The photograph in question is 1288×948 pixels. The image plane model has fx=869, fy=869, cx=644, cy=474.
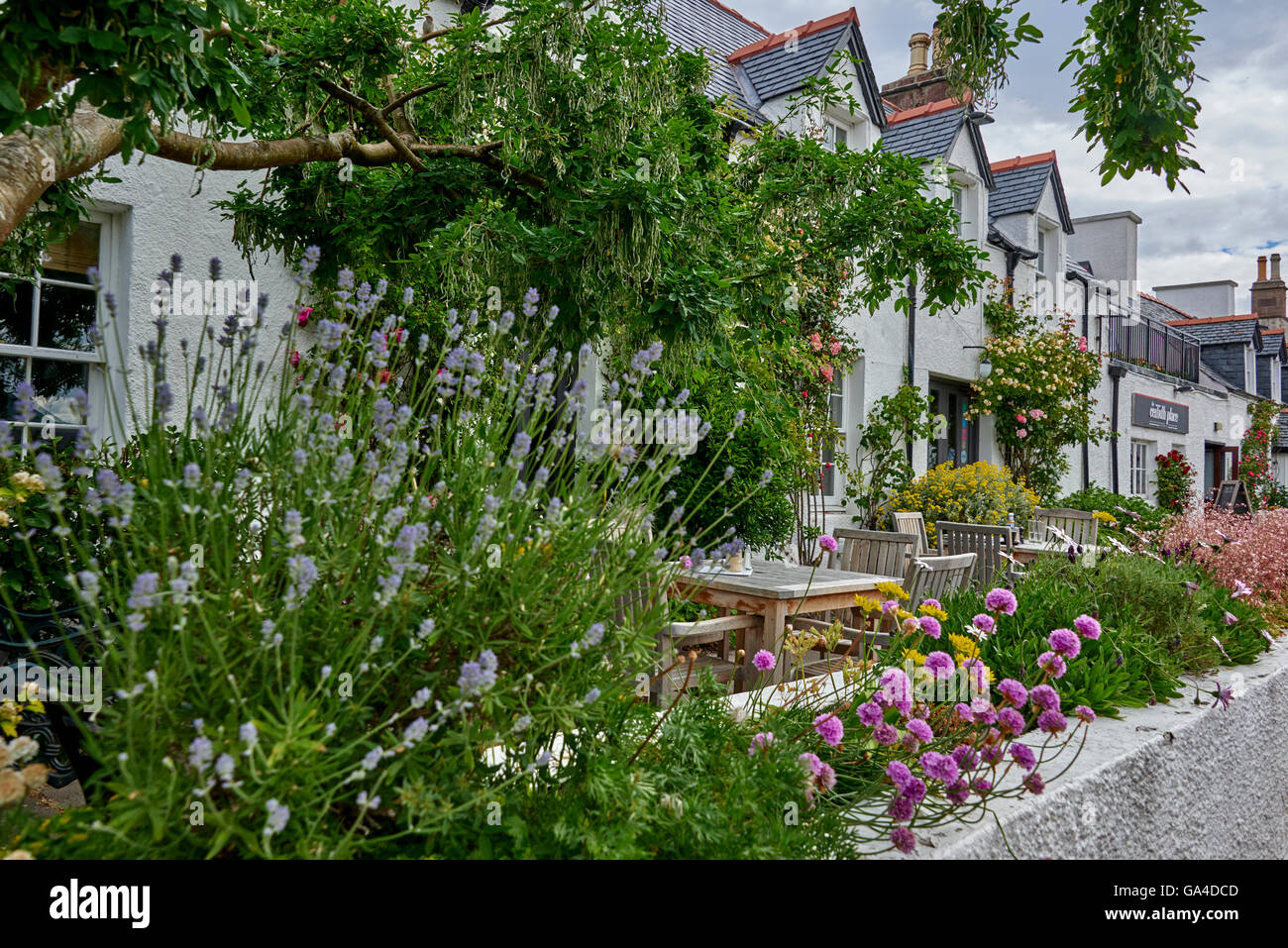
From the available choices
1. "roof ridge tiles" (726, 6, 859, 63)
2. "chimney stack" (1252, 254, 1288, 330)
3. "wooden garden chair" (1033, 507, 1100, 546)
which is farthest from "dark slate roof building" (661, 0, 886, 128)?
"chimney stack" (1252, 254, 1288, 330)

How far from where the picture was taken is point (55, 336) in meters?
5.39

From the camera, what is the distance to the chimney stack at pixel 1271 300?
30.2 meters

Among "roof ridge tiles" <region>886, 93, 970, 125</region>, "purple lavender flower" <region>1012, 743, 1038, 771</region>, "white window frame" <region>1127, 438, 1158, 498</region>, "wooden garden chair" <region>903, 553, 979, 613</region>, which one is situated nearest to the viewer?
"purple lavender flower" <region>1012, 743, 1038, 771</region>

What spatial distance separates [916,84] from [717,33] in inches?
189

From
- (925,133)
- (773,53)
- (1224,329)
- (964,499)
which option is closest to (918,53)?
(925,133)

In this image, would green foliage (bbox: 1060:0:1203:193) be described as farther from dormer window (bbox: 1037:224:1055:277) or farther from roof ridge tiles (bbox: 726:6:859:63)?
dormer window (bbox: 1037:224:1055:277)

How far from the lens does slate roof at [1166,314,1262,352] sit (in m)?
25.8

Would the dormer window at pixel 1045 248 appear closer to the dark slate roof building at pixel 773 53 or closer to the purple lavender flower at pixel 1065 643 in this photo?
the dark slate roof building at pixel 773 53

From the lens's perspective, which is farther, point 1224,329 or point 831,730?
point 1224,329

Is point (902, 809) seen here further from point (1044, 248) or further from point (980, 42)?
point (1044, 248)

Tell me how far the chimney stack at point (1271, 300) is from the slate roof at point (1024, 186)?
20.3 metres

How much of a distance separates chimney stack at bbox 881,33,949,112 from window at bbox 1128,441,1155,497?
8622 millimetres
